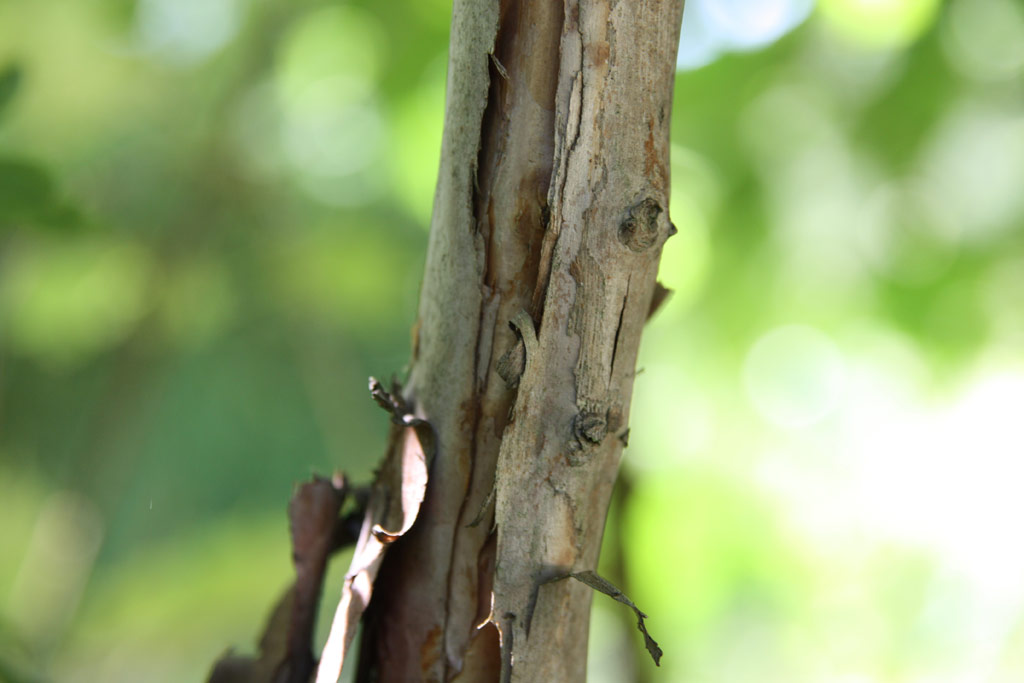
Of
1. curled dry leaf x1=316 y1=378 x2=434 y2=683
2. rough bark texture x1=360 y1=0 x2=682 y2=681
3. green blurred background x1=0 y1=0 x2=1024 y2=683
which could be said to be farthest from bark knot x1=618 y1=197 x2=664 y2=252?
green blurred background x1=0 y1=0 x2=1024 y2=683

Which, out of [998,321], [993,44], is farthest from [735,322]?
[993,44]

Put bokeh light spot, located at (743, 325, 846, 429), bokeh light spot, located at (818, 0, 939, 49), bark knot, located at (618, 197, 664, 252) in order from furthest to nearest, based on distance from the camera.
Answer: bokeh light spot, located at (743, 325, 846, 429) < bokeh light spot, located at (818, 0, 939, 49) < bark knot, located at (618, 197, 664, 252)

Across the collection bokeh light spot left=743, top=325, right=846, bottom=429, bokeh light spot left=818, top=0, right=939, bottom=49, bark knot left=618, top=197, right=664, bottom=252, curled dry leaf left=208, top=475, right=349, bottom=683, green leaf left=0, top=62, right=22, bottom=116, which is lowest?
curled dry leaf left=208, top=475, right=349, bottom=683

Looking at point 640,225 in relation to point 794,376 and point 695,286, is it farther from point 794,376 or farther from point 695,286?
point 794,376

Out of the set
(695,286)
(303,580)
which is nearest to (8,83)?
(303,580)

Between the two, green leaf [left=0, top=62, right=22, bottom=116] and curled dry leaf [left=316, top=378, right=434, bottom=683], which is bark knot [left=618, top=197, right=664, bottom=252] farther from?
green leaf [left=0, top=62, right=22, bottom=116]

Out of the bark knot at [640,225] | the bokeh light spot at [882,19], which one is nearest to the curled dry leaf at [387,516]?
the bark knot at [640,225]

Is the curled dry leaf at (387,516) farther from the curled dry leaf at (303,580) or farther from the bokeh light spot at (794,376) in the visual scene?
the bokeh light spot at (794,376)
